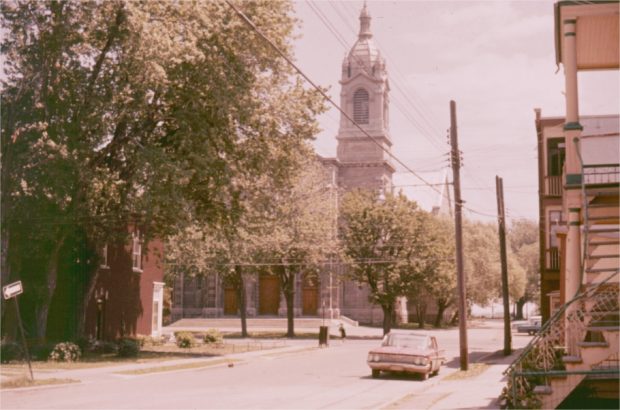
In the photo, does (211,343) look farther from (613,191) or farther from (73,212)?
Answer: (613,191)

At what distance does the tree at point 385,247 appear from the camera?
2345 inches

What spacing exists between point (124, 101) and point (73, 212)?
16.2 ft

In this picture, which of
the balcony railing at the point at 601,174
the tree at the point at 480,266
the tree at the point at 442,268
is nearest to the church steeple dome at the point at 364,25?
the tree at the point at 480,266

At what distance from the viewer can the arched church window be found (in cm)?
8538

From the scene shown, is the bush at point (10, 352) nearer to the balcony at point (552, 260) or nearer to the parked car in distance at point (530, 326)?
the balcony at point (552, 260)

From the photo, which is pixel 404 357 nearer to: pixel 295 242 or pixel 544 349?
pixel 544 349

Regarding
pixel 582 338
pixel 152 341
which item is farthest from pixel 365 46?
pixel 582 338

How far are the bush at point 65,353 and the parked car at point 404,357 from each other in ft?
40.7

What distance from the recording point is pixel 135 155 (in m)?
32.6

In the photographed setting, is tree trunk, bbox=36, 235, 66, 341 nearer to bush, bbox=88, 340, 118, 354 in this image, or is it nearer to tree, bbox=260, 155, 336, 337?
bush, bbox=88, 340, 118, 354

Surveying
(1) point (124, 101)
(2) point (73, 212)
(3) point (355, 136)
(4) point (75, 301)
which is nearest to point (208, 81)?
(1) point (124, 101)

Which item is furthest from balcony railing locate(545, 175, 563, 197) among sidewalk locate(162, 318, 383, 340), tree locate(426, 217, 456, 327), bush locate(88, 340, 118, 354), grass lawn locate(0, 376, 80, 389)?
sidewalk locate(162, 318, 383, 340)

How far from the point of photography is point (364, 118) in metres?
85.6

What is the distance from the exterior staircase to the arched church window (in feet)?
236
